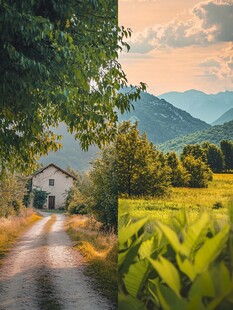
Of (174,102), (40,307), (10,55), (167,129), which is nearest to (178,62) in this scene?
(174,102)

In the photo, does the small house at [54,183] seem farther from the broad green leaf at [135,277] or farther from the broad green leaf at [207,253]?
the broad green leaf at [207,253]

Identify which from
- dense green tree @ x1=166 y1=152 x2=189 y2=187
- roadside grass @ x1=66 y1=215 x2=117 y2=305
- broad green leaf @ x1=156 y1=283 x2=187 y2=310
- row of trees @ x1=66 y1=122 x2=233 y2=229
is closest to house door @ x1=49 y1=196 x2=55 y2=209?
roadside grass @ x1=66 y1=215 x2=117 y2=305

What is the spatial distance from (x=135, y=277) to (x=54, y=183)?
13.7 ft

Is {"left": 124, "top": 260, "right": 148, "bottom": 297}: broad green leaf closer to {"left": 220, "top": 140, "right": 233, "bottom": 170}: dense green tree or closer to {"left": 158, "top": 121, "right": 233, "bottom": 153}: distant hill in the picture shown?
{"left": 220, "top": 140, "right": 233, "bottom": 170}: dense green tree

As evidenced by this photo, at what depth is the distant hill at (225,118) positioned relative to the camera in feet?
5.99

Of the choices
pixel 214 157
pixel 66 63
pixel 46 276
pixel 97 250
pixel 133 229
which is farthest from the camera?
pixel 97 250

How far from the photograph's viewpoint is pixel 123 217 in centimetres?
184

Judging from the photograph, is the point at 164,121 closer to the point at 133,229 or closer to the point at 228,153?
the point at 228,153

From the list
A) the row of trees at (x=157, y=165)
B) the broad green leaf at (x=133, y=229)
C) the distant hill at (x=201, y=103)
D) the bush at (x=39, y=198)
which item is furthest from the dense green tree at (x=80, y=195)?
the broad green leaf at (x=133, y=229)

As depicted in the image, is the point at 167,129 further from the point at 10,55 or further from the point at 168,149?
the point at 10,55

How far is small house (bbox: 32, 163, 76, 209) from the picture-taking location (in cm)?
561

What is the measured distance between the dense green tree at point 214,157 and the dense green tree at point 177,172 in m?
0.10

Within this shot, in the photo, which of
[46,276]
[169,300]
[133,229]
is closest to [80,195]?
[46,276]

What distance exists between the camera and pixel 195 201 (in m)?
1.64
